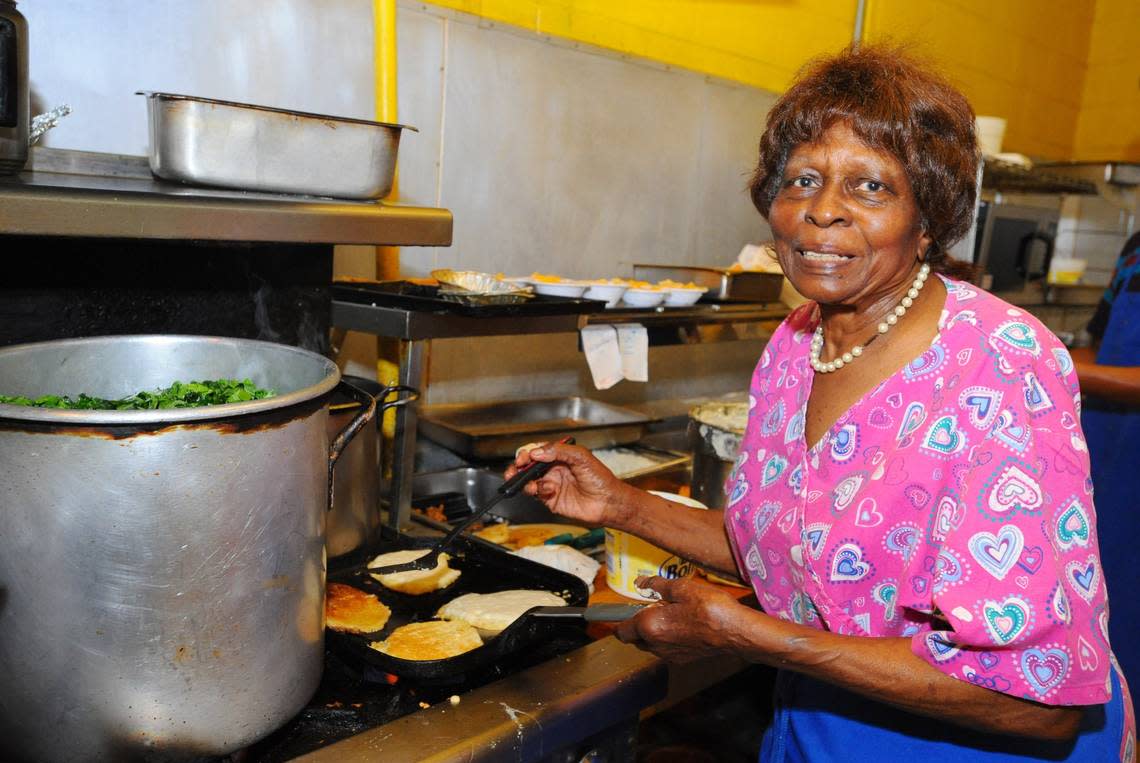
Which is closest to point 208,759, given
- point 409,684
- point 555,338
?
point 409,684

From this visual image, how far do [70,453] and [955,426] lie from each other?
1168 millimetres

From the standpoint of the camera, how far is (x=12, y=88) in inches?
54.9

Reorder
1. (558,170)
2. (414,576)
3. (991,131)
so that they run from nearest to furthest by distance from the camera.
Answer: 1. (414,576)
2. (558,170)
3. (991,131)

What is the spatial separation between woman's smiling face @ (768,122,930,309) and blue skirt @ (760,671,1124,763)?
0.68 m

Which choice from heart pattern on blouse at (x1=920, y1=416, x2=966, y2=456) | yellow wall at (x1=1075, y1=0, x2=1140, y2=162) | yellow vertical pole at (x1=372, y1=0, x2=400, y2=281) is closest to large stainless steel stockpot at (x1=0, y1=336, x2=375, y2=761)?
heart pattern on blouse at (x1=920, y1=416, x2=966, y2=456)

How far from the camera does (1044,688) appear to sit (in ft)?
3.93

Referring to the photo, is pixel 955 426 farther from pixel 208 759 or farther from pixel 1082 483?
pixel 208 759

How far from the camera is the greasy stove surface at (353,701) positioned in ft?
4.15

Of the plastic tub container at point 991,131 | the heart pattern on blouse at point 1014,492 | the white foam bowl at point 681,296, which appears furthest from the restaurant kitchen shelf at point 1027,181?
the heart pattern on blouse at point 1014,492

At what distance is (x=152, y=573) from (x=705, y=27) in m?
3.39

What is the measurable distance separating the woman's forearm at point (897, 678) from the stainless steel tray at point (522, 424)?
138 centimetres

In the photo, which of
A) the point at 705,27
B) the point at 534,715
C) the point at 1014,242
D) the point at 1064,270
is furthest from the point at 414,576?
the point at 1064,270

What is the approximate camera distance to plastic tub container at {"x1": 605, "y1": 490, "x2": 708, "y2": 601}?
202 cm

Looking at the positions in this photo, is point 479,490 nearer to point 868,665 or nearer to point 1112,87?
point 868,665
